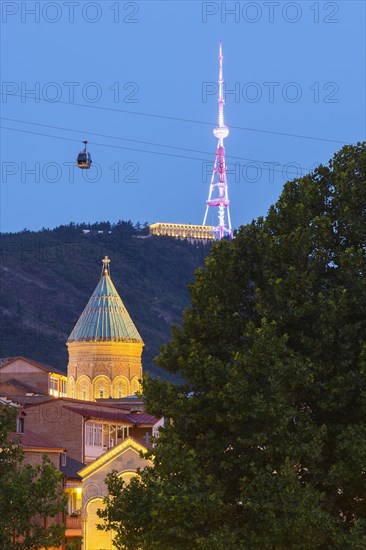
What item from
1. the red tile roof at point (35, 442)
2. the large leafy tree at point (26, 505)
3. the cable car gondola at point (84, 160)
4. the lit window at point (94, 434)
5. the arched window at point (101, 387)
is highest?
the arched window at point (101, 387)

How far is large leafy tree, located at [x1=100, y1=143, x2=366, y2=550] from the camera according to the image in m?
34.9

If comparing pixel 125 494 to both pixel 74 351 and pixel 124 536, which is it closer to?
pixel 124 536

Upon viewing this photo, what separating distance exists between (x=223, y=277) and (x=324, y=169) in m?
3.97

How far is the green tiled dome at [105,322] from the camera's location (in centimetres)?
12675

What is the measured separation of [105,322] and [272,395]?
92724mm

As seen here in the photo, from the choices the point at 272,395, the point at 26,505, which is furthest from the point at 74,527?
the point at 272,395

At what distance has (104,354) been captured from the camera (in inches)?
4953

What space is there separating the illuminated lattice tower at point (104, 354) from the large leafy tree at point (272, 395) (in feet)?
282

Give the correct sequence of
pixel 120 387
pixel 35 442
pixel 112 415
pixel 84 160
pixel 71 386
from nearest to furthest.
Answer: pixel 84 160, pixel 35 442, pixel 112 415, pixel 120 387, pixel 71 386

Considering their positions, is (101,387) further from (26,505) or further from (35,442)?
(26,505)

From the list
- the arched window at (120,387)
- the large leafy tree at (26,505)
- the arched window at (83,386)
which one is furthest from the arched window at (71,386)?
the large leafy tree at (26,505)

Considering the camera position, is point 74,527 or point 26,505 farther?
point 74,527

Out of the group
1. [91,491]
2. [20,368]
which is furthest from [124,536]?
[20,368]

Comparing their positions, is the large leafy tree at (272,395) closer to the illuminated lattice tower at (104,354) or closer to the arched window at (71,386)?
the illuminated lattice tower at (104,354)
